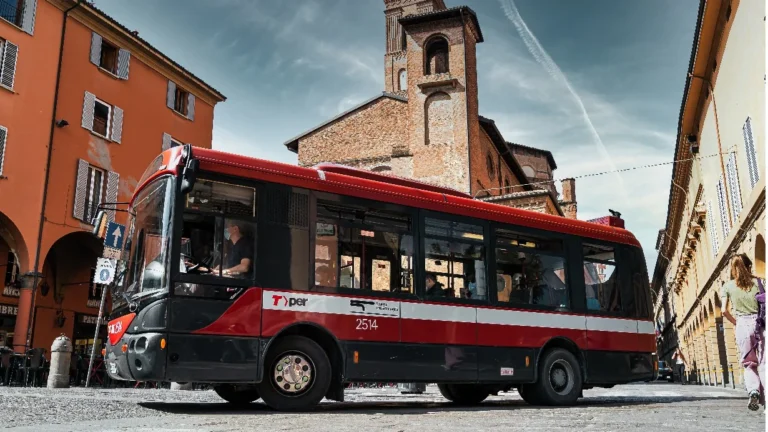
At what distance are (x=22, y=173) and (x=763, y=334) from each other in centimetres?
1752

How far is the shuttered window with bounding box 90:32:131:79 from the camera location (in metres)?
22.3

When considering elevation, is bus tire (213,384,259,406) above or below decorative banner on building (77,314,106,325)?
below

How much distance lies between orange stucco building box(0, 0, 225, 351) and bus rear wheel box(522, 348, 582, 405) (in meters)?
13.5

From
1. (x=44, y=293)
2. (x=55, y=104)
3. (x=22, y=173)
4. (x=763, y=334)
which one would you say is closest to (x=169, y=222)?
(x=763, y=334)

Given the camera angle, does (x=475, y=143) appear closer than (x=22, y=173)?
No

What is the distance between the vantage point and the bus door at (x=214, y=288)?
7023 millimetres

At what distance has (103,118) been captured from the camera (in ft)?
72.2

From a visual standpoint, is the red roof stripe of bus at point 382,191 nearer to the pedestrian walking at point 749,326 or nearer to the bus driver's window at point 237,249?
the bus driver's window at point 237,249

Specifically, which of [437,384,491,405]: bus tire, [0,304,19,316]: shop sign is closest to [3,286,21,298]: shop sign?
[0,304,19,316]: shop sign

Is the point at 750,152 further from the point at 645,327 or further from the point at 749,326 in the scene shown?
the point at 749,326

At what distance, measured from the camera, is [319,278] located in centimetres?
795

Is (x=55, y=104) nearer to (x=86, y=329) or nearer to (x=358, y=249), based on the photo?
(x=86, y=329)

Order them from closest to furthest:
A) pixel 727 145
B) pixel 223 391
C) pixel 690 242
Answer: pixel 223 391
pixel 727 145
pixel 690 242

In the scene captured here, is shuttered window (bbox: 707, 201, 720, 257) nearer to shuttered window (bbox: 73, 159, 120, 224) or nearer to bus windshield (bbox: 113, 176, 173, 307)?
shuttered window (bbox: 73, 159, 120, 224)
